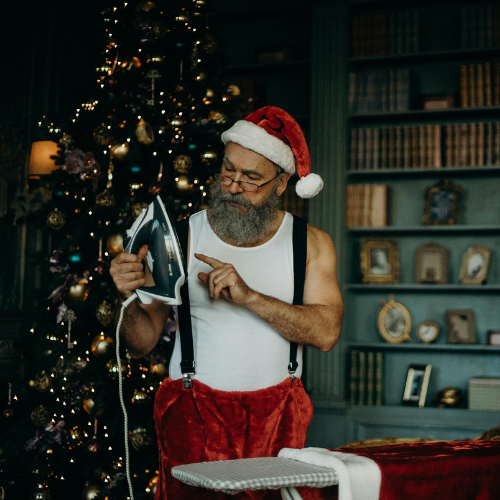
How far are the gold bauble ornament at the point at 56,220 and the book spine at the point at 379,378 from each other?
1.88 metres

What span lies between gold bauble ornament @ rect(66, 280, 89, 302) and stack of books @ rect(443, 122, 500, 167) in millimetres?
2091

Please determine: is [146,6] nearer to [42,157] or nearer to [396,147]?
[42,157]

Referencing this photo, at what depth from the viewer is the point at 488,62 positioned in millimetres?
3771

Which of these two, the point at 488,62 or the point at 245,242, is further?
the point at 488,62

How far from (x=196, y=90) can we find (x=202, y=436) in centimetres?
189

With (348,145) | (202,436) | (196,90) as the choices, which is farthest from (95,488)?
(348,145)

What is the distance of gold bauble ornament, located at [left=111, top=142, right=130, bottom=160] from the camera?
8.90 ft

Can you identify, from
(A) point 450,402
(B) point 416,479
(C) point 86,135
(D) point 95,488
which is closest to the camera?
(B) point 416,479

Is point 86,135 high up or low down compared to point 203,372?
up

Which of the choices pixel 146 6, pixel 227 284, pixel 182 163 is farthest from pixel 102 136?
pixel 227 284

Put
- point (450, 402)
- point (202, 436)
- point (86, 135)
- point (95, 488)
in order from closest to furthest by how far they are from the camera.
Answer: point (202, 436)
point (95, 488)
point (86, 135)
point (450, 402)

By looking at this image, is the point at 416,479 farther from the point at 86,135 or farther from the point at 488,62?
the point at 488,62

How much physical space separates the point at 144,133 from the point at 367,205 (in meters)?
1.53

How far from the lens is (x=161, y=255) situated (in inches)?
52.9
